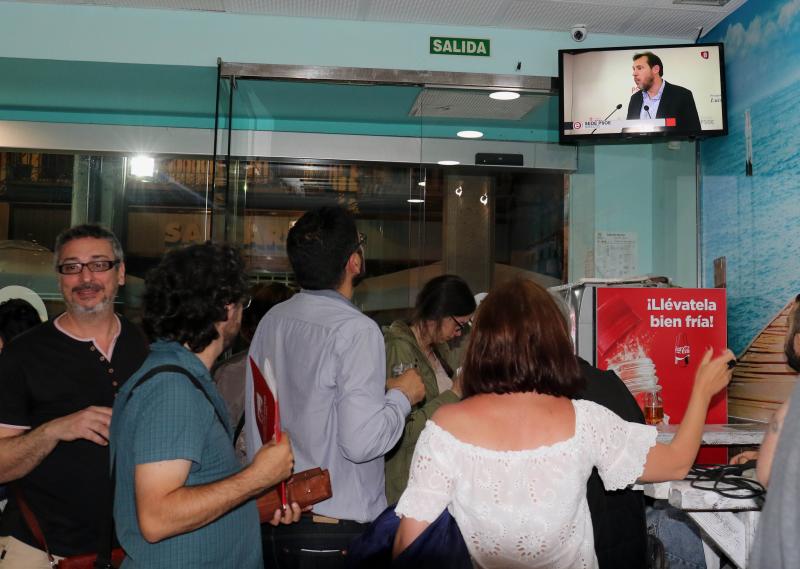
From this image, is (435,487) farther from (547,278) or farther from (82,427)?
(547,278)

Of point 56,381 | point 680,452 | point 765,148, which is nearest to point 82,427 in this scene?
point 56,381

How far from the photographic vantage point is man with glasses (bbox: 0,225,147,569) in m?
2.01

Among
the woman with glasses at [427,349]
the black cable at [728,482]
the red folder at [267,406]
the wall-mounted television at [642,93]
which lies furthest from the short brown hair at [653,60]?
the red folder at [267,406]

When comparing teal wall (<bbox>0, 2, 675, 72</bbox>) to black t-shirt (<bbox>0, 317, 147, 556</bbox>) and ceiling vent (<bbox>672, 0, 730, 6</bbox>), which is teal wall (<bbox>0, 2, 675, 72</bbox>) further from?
black t-shirt (<bbox>0, 317, 147, 556</bbox>)

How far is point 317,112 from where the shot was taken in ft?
17.5

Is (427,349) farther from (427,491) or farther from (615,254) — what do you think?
(615,254)

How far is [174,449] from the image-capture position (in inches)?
59.3

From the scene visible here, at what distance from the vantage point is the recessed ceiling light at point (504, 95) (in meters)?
4.78

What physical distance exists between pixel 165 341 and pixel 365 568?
0.69 meters

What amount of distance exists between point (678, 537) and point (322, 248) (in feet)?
6.77

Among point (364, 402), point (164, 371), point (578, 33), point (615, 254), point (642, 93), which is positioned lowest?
point (364, 402)

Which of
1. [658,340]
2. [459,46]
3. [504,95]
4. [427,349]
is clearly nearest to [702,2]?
[504,95]

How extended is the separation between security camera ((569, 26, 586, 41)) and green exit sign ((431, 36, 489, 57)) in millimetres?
541

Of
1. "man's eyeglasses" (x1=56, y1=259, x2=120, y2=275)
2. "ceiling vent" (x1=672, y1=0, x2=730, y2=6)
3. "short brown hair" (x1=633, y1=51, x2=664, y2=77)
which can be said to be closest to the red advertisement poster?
"short brown hair" (x1=633, y1=51, x2=664, y2=77)
